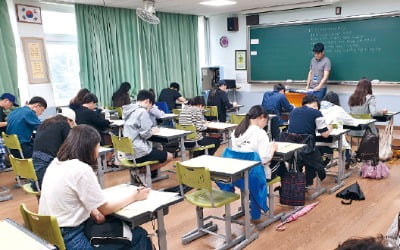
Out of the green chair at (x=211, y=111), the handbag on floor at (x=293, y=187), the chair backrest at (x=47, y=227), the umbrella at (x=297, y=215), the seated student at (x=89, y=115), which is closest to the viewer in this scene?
the chair backrest at (x=47, y=227)

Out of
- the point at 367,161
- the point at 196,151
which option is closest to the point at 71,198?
the point at 196,151

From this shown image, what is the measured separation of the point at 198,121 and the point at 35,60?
358 cm

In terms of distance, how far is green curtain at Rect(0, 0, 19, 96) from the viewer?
647 cm

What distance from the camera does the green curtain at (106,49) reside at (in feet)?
24.9

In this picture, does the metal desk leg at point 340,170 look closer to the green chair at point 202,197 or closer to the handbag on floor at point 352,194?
the handbag on floor at point 352,194

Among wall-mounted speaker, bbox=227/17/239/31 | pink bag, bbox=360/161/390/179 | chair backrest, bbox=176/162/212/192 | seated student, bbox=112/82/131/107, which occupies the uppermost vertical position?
wall-mounted speaker, bbox=227/17/239/31

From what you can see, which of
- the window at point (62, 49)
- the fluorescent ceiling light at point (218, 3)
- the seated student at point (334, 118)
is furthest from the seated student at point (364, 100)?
the window at point (62, 49)

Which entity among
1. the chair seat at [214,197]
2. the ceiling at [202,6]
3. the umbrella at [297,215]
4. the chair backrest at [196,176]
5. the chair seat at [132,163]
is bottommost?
the umbrella at [297,215]

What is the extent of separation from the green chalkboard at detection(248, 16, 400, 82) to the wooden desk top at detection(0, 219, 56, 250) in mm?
7444

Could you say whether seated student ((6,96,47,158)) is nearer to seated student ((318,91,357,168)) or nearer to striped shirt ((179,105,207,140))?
striped shirt ((179,105,207,140))

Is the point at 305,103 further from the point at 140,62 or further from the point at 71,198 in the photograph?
the point at 140,62

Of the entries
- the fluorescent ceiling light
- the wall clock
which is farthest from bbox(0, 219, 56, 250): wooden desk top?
the wall clock

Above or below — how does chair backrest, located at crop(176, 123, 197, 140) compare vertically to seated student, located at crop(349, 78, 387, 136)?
below

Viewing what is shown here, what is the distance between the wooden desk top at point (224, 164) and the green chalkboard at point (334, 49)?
5668 millimetres
